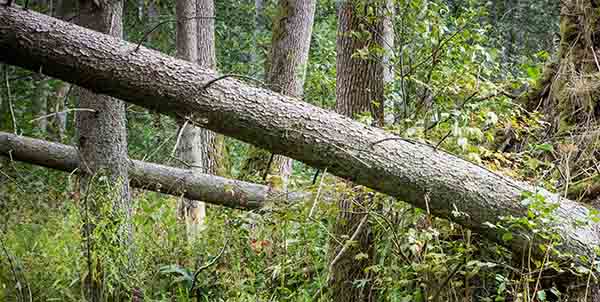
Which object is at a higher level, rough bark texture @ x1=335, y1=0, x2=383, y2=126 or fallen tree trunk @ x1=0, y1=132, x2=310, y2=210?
rough bark texture @ x1=335, y1=0, x2=383, y2=126

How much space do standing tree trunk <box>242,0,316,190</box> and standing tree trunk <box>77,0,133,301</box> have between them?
10.2 feet

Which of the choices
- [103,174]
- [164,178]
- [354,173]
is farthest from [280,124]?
[164,178]

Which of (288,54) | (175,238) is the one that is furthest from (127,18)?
(175,238)

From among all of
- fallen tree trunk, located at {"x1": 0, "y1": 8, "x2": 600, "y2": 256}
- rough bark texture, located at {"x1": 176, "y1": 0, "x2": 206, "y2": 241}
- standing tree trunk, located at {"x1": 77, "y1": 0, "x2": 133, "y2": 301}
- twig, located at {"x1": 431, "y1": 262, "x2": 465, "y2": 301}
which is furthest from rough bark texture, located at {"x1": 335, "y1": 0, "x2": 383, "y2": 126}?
rough bark texture, located at {"x1": 176, "y1": 0, "x2": 206, "y2": 241}

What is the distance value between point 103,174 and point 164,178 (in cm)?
245

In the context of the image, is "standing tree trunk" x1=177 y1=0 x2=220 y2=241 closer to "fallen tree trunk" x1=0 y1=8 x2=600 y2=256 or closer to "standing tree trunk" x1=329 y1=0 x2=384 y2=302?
"standing tree trunk" x1=329 y1=0 x2=384 y2=302

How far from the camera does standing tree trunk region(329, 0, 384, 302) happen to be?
14.5 feet

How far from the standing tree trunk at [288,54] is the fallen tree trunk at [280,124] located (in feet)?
13.3

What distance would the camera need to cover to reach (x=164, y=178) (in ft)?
23.5

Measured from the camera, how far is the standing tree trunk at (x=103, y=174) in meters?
4.23

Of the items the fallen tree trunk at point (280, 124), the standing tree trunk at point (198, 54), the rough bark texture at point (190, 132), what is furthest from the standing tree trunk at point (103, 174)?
the standing tree trunk at point (198, 54)

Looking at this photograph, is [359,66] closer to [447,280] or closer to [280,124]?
[280,124]

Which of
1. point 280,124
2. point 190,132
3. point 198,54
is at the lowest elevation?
point 190,132

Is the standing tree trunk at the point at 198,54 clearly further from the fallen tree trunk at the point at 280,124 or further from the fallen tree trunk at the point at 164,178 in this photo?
the fallen tree trunk at the point at 280,124
